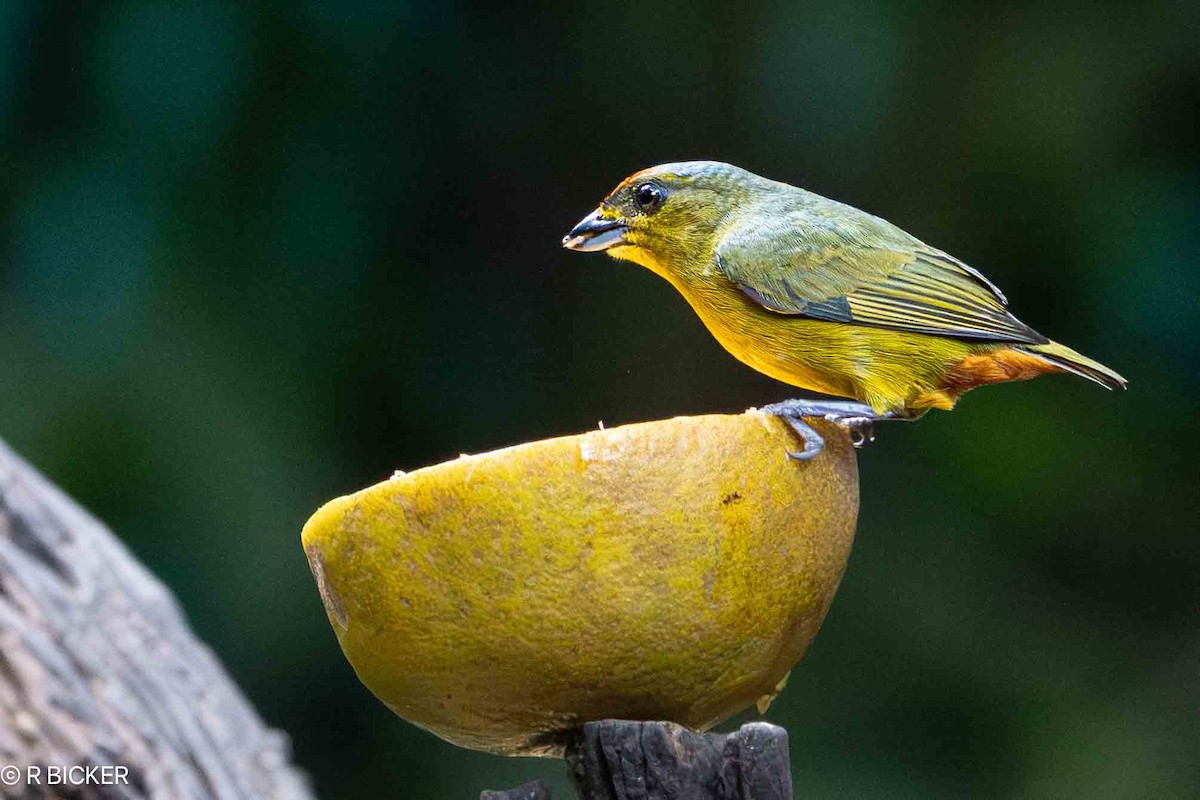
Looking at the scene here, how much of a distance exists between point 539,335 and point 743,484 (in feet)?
9.42

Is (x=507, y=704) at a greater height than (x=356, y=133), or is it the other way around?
(x=356, y=133)

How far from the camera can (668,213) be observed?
268cm

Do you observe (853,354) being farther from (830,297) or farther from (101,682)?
(101,682)

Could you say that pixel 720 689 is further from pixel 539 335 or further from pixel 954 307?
pixel 539 335

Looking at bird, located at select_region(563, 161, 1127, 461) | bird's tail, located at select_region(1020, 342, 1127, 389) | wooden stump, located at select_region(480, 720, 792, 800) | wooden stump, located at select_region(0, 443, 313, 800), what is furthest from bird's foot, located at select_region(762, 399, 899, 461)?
wooden stump, located at select_region(0, 443, 313, 800)

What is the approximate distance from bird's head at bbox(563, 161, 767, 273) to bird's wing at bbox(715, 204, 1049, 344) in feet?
0.27

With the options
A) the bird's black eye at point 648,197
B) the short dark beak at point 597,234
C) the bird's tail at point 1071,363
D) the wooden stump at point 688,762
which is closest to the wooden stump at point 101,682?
the wooden stump at point 688,762

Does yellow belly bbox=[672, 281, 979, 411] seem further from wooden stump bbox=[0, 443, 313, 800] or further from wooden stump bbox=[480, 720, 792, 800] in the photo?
wooden stump bbox=[0, 443, 313, 800]

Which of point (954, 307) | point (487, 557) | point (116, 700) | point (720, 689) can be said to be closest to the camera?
point (487, 557)

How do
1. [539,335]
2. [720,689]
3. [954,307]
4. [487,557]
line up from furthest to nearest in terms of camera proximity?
[539,335]
[954,307]
[720,689]
[487,557]

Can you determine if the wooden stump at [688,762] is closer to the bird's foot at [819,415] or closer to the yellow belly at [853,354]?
the bird's foot at [819,415]

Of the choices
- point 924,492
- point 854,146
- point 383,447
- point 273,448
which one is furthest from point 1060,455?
point 273,448

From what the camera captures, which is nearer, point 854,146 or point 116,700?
point 116,700

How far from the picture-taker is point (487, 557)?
202 centimetres
